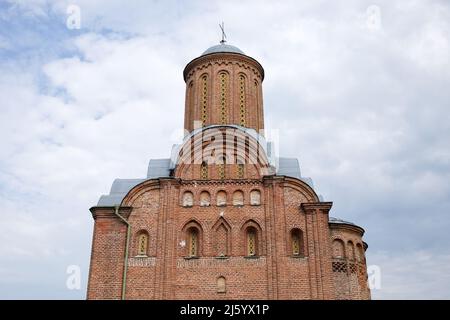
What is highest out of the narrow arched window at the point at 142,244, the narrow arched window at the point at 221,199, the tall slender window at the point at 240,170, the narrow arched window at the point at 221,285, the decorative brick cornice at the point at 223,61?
the decorative brick cornice at the point at 223,61

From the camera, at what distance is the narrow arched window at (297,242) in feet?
53.4

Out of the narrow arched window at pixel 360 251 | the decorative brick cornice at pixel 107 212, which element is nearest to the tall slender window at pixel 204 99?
the decorative brick cornice at pixel 107 212

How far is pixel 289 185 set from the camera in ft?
55.8

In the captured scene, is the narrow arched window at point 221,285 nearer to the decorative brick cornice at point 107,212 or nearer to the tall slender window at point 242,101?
the decorative brick cornice at point 107,212

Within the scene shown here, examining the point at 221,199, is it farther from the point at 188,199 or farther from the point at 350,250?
the point at 350,250

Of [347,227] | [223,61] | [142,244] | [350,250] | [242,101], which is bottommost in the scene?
[142,244]

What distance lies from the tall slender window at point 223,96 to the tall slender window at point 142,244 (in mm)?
6153

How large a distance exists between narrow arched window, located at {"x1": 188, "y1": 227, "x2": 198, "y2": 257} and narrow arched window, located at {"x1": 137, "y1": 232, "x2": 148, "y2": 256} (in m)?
1.52

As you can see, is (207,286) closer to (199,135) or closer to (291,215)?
(291,215)

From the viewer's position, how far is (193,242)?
1666cm

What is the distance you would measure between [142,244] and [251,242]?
12.5 feet

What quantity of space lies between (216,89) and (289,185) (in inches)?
243

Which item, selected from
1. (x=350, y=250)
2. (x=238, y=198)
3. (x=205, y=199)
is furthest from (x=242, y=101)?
(x=350, y=250)
